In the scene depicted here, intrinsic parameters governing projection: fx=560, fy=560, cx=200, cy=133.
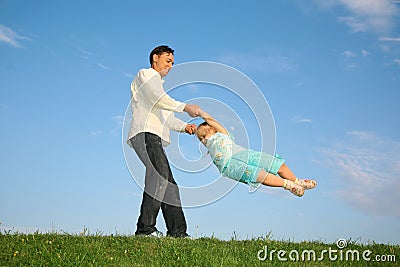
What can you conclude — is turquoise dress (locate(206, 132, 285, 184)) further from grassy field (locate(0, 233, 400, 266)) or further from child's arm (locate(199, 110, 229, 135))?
grassy field (locate(0, 233, 400, 266))

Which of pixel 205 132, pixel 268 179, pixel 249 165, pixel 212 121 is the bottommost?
pixel 268 179

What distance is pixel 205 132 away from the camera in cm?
935

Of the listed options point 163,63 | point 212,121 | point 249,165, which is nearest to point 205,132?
point 212,121

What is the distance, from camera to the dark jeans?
9.09 metres

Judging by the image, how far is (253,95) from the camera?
880 cm

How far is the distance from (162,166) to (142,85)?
4.48 feet

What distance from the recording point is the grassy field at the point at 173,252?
7691 mm

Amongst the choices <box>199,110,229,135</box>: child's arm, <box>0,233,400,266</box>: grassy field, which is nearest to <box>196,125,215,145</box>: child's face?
<box>199,110,229,135</box>: child's arm

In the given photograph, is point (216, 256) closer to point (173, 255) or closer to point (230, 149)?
point (173, 255)

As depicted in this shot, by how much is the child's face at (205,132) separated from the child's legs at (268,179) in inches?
42.2

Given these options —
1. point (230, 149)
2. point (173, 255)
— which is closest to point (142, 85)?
point (230, 149)

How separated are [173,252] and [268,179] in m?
2.00

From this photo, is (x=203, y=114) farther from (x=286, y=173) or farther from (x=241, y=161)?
(x=286, y=173)

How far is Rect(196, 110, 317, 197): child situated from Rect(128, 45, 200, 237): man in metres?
0.62
